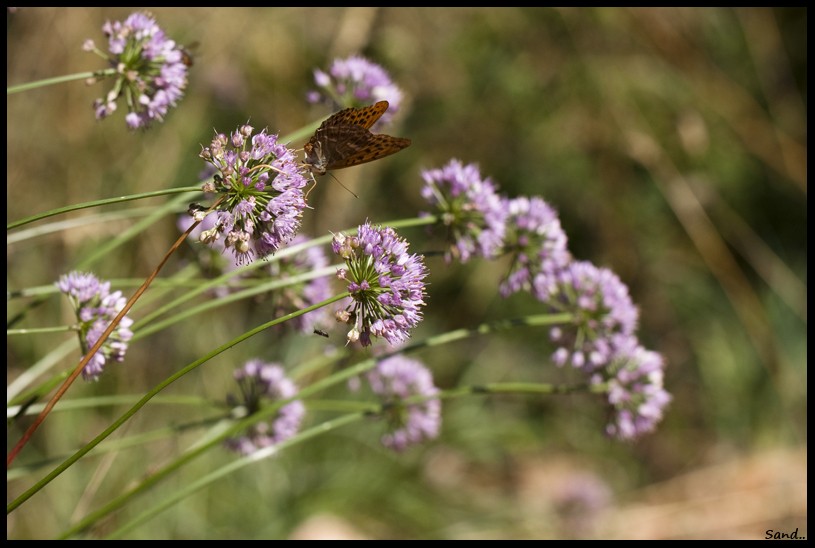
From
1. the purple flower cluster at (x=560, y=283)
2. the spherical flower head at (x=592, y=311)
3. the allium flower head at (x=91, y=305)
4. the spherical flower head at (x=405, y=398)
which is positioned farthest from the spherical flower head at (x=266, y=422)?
the spherical flower head at (x=592, y=311)

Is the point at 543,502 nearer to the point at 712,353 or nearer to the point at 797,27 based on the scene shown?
the point at 712,353

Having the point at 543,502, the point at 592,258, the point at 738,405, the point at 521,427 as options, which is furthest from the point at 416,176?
the point at 738,405

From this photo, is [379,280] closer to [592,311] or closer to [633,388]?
[592,311]

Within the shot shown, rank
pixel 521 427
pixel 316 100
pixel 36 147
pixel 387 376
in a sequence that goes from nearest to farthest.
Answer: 1. pixel 316 100
2. pixel 387 376
3. pixel 36 147
4. pixel 521 427

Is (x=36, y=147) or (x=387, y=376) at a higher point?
(x=36, y=147)

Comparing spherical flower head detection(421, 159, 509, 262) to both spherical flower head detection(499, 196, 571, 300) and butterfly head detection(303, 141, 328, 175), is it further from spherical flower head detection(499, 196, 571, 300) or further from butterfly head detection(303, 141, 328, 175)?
butterfly head detection(303, 141, 328, 175)

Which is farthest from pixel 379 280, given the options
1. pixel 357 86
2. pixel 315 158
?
pixel 357 86

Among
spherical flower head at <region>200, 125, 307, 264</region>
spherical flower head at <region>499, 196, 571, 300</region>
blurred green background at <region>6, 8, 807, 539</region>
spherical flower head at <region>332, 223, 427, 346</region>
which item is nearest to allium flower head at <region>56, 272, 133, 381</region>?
spherical flower head at <region>200, 125, 307, 264</region>
